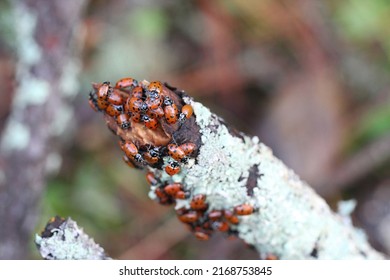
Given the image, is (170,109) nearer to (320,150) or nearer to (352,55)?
(320,150)

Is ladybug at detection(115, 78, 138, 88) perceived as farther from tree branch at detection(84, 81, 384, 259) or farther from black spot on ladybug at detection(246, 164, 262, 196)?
black spot on ladybug at detection(246, 164, 262, 196)

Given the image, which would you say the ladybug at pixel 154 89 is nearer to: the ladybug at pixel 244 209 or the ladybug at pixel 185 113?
the ladybug at pixel 185 113

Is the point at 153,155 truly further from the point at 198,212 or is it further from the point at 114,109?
the point at 198,212

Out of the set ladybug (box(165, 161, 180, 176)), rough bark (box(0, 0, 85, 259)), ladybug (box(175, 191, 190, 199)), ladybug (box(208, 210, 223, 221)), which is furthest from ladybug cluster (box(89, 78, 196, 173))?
rough bark (box(0, 0, 85, 259))

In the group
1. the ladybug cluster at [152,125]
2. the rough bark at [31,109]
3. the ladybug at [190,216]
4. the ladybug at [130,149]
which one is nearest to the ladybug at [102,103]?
the ladybug cluster at [152,125]

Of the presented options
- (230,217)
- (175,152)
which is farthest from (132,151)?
(230,217)

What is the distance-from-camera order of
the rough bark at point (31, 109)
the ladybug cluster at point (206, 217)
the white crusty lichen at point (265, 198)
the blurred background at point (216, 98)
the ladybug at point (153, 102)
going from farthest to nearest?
the blurred background at point (216, 98) < the rough bark at point (31, 109) < the ladybug cluster at point (206, 217) < the white crusty lichen at point (265, 198) < the ladybug at point (153, 102)
